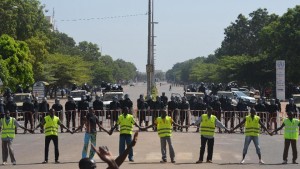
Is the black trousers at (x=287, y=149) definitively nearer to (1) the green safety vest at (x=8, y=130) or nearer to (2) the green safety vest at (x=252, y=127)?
(2) the green safety vest at (x=252, y=127)

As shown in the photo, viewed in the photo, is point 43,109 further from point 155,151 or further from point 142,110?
point 155,151

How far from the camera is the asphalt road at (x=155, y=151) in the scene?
18.6 meters

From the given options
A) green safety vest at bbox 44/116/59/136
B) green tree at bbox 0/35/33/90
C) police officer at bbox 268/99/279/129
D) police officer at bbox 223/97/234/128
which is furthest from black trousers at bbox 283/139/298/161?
green tree at bbox 0/35/33/90

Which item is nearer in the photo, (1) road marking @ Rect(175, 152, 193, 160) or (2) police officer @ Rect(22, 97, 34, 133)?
(1) road marking @ Rect(175, 152, 193, 160)

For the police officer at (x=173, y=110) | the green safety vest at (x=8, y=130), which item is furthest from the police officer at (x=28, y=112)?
the green safety vest at (x=8, y=130)

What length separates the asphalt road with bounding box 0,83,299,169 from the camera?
18.6 metres

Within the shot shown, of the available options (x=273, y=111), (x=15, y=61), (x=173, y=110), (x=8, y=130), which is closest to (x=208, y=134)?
(x=8, y=130)

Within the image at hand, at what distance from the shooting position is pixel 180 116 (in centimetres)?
3186

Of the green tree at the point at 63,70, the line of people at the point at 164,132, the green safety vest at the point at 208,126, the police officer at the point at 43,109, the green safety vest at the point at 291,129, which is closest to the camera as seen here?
the line of people at the point at 164,132

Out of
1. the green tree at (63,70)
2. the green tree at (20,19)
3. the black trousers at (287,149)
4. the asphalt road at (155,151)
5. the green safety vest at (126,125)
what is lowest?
the asphalt road at (155,151)

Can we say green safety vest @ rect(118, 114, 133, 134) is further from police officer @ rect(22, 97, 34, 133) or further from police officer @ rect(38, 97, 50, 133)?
police officer @ rect(38, 97, 50, 133)

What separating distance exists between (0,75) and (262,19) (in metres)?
74.9

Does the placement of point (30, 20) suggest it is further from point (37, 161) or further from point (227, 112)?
point (37, 161)

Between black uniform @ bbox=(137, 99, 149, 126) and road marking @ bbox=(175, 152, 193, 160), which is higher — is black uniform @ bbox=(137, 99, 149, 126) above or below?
above
